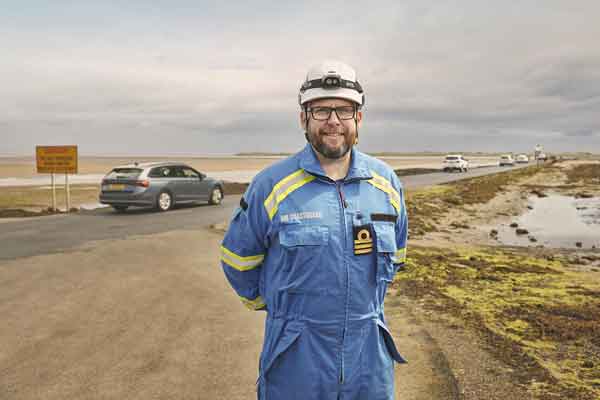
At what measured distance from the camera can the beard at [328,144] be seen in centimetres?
232

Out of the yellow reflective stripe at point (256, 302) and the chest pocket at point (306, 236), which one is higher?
the chest pocket at point (306, 236)

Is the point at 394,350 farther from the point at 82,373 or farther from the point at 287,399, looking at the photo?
the point at 82,373

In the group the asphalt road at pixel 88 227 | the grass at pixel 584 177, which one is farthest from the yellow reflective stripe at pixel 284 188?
the grass at pixel 584 177

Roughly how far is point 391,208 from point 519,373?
272 centimetres

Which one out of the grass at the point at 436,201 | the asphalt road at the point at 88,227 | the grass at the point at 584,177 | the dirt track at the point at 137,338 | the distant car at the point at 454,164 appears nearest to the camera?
the dirt track at the point at 137,338

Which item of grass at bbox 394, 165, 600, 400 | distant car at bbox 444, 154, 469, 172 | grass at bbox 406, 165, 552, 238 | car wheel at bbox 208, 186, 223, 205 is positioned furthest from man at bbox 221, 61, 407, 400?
distant car at bbox 444, 154, 469, 172

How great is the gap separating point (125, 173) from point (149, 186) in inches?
39.8

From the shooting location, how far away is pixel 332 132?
7.67 ft

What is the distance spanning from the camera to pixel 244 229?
2.35 m

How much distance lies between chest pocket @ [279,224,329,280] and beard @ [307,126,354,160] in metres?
0.35

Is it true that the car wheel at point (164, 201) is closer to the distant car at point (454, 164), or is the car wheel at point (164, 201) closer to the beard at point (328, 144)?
the beard at point (328, 144)

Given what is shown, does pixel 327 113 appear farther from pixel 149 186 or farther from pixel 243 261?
pixel 149 186

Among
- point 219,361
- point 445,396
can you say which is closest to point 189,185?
point 219,361

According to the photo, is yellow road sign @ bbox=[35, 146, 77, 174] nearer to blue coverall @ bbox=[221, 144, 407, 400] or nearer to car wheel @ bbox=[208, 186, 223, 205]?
car wheel @ bbox=[208, 186, 223, 205]
